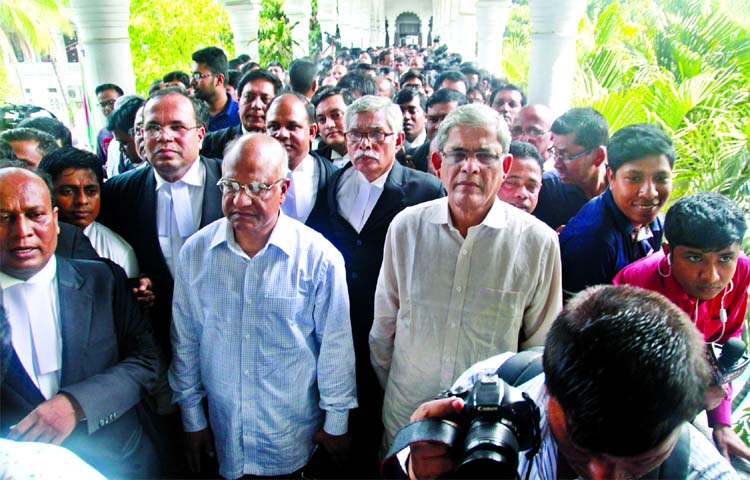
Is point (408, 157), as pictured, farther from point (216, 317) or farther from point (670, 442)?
point (670, 442)

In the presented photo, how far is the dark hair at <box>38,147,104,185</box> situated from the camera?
8.14ft

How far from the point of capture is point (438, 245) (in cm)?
221

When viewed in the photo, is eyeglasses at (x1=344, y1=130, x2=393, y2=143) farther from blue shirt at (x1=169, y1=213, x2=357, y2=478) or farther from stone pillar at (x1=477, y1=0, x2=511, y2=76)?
stone pillar at (x1=477, y1=0, x2=511, y2=76)

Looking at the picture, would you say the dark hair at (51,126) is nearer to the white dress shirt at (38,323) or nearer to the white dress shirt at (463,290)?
the white dress shirt at (38,323)

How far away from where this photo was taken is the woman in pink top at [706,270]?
79.4 inches

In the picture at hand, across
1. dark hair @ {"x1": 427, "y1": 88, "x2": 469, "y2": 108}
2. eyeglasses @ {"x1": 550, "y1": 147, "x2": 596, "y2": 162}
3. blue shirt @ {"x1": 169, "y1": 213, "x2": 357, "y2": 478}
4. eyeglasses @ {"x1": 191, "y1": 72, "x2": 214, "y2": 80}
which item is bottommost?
blue shirt @ {"x1": 169, "y1": 213, "x2": 357, "y2": 478}

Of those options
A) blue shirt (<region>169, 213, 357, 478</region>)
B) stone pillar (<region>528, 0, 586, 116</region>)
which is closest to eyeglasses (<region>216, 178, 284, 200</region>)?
blue shirt (<region>169, 213, 357, 478</region>)

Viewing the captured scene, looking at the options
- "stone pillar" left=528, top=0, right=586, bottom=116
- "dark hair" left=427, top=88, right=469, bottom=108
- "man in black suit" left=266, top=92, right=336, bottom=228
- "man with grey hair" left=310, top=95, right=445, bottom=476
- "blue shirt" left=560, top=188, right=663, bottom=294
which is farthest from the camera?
"stone pillar" left=528, top=0, right=586, bottom=116

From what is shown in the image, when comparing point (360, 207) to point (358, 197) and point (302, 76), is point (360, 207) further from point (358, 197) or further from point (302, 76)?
point (302, 76)

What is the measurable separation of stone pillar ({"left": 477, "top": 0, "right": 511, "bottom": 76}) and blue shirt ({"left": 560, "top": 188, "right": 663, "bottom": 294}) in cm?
985

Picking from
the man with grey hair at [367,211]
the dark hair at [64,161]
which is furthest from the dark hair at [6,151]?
the man with grey hair at [367,211]

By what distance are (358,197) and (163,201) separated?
40.6 inches

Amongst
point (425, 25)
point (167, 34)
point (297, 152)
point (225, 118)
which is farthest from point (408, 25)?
point (297, 152)

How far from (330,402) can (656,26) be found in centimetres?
794
